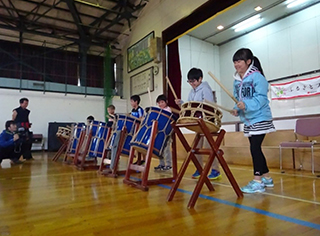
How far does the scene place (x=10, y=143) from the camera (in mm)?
4383

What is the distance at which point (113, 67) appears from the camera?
32.7 ft

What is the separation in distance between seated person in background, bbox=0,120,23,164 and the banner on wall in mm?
6060

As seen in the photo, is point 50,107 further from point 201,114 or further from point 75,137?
point 201,114

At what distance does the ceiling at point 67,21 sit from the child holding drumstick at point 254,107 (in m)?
6.76

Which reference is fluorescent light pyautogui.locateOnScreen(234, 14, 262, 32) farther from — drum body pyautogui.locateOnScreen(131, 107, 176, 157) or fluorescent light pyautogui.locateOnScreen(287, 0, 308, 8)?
drum body pyautogui.locateOnScreen(131, 107, 176, 157)

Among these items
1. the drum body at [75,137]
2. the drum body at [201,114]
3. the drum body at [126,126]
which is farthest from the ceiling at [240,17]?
the drum body at [201,114]

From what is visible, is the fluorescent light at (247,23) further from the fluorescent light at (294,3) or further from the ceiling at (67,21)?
the ceiling at (67,21)

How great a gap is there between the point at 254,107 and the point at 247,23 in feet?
20.2

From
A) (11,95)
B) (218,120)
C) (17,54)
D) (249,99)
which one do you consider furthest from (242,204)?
(17,54)

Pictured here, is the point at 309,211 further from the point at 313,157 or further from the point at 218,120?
the point at 313,157

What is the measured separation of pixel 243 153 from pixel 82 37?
7.39 meters

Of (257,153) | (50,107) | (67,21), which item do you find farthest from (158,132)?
(67,21)

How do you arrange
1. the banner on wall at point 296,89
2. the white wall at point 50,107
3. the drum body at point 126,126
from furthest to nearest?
the white wall at point 50,107
the banner on wall at point 296,89
the drum body at point 126,126

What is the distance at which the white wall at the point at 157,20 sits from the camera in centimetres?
625
